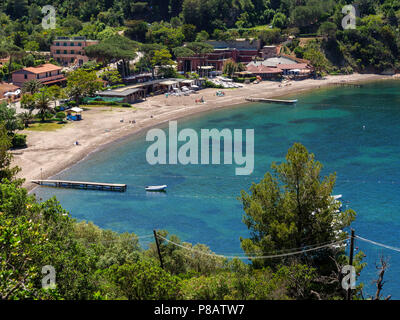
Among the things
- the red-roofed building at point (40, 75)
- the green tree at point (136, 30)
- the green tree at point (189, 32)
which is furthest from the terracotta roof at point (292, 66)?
the red-roofed building at point (40, 75)

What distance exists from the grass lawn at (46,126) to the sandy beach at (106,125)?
167 centimetres

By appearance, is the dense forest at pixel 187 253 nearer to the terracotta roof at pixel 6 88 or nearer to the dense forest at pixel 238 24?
the terracotta roof at pixel 6 88

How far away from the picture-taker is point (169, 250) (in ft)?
124

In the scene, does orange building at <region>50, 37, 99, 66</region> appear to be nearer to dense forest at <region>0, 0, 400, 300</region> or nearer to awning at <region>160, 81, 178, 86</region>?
awning at <region>160, 81, 178, 86</region>

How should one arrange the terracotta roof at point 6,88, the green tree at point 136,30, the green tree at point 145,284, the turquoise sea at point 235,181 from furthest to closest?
the green tree at point 136,30 < the terracotta roof at point 6,88 < the turquoise sea at point 235,181 < the green tree at point 145,284

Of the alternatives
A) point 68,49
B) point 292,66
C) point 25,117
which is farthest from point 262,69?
point 25,117

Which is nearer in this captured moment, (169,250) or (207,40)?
(169,250)

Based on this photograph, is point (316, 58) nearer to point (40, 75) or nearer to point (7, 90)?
point (40, 75)

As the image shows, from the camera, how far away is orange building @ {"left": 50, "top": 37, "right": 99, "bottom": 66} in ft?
463

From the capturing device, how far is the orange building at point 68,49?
463 ft

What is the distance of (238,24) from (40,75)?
91.5 metres
